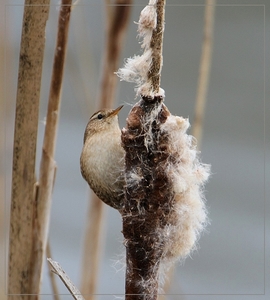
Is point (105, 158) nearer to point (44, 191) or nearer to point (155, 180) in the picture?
point (44, 191)

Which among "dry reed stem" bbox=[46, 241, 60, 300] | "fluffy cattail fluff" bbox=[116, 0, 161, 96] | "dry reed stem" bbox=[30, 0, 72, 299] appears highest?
"fluffy cattail fluff" bbox=[116, 0, 161, 96]

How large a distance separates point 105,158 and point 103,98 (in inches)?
5.6

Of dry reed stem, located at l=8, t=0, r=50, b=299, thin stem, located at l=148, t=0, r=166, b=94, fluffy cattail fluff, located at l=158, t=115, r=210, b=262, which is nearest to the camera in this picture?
thin stem, located at l=148, t=0, r=166, b=94

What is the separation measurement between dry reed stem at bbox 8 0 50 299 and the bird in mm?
181

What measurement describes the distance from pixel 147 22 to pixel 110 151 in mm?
554

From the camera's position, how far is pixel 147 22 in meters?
0.76

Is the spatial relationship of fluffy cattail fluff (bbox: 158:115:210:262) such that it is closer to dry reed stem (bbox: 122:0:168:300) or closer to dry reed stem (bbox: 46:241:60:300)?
dry reed stem (bbox: 122:0:168:300)

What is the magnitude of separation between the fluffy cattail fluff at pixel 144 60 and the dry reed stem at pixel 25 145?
25 cm

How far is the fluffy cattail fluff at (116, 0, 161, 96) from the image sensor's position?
760 mm

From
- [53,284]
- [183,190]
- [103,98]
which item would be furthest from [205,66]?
[53,284]

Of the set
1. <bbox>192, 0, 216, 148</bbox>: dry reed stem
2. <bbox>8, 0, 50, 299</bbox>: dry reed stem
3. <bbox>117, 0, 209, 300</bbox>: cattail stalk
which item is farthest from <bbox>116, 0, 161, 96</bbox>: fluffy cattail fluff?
<bbox>192, 0, 216, 148</bbox>: dry reed stem

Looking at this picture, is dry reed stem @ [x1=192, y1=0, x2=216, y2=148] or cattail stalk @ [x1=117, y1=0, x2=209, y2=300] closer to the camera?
cattail stalk @ [x1=117, y1=0, x2=209, y2=300]

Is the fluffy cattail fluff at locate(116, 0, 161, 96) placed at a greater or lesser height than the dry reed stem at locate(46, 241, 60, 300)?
greater

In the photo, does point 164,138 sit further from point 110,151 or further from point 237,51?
point 237,51
